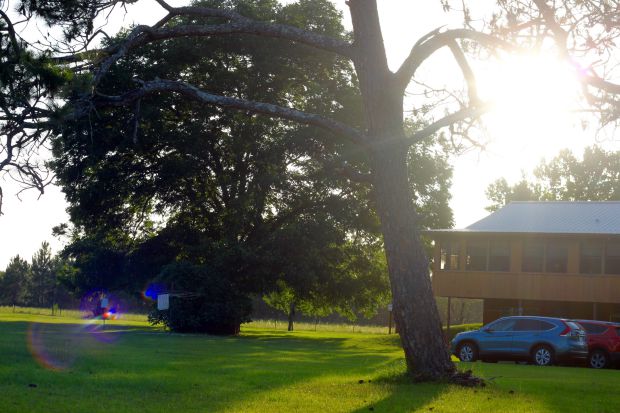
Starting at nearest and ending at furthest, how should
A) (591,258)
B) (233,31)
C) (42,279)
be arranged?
(233,31) < (591,258) < (42,279)

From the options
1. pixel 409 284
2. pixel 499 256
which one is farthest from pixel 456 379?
pixel 499 256

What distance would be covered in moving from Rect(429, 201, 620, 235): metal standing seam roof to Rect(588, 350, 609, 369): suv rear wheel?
1321 centimetres

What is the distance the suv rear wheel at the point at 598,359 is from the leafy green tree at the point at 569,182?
58.6m

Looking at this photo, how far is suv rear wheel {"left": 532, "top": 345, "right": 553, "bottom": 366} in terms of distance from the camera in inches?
1101

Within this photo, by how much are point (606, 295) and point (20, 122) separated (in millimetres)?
32222

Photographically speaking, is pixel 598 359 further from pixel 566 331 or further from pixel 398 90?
pixel 398 90

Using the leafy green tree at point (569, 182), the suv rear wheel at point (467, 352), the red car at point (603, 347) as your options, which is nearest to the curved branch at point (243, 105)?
the suv rear wheel at point (467, 352)

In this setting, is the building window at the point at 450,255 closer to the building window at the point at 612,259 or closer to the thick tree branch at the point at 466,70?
the building window at the point at 612,259

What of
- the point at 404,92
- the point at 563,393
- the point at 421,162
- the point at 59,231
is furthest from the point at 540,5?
the point at 59,231

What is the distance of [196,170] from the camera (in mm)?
41406

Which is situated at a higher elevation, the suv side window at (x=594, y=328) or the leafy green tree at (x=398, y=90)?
the leafy green tree at (x=398, y=90)

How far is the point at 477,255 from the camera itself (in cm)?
4369

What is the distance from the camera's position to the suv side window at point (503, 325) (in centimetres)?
2916

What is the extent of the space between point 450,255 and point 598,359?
15.8 m
